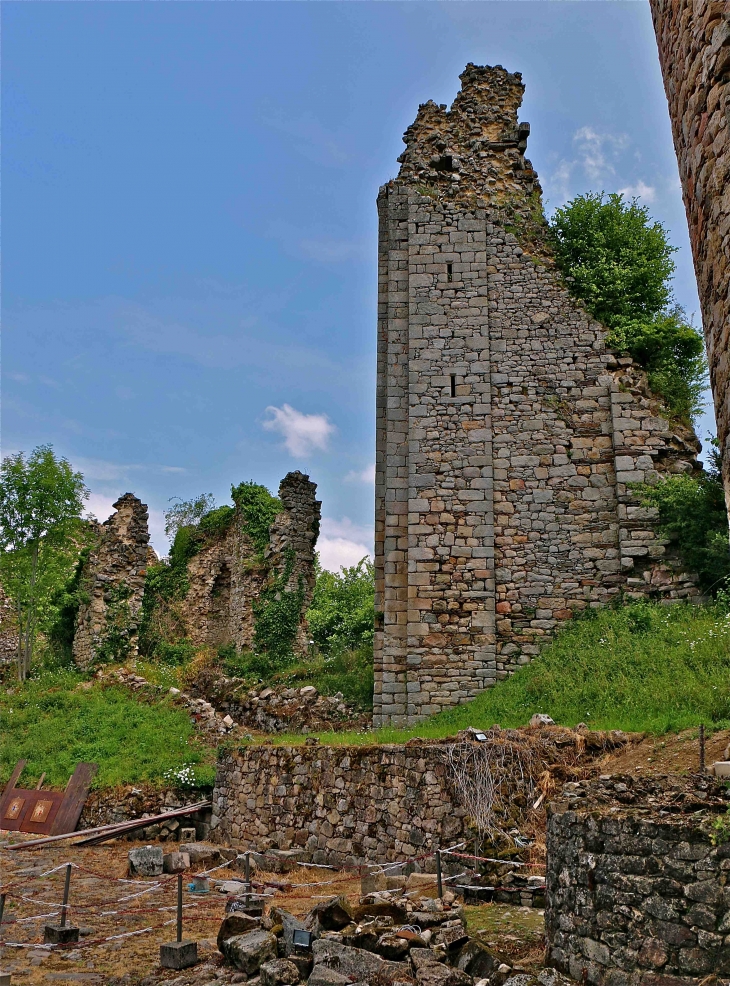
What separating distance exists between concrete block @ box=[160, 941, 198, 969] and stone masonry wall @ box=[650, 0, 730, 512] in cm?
545

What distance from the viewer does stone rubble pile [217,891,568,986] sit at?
16.0 ft

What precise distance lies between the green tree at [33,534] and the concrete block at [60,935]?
42.7ft

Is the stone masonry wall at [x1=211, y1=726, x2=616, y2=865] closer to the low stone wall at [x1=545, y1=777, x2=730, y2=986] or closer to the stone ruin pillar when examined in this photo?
the low stone wall at [x1=545, y1=777, x2=730, y2=986]

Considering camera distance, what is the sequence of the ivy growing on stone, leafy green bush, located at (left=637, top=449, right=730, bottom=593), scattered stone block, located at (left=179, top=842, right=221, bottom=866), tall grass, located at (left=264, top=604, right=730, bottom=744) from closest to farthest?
tall grass, located at (left=264, top=604, right=730, bottom=744)
scattered stone block, located at (left=179, top=842, right=221, bottom=866)
leafy green bush, located at (left=637, top=449, right=730, bottom=593)
the ivy growing on stone

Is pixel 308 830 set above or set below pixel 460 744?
below

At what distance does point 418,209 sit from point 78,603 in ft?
42.8

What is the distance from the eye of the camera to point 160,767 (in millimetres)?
12945

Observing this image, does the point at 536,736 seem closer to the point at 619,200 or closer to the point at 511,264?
the point at 511,264

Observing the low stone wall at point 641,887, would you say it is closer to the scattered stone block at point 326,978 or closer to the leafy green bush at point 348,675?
the scattered stone block at point 326,978

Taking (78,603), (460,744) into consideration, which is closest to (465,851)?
(460,744)

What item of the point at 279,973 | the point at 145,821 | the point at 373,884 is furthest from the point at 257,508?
the point at 279,973

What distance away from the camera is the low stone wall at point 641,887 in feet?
13.5

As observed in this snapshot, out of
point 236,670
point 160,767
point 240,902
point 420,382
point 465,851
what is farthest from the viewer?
point 236,670

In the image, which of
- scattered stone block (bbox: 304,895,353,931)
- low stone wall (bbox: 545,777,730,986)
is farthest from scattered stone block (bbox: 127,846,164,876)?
low stone wall (bbox: 545,777,730,986)
